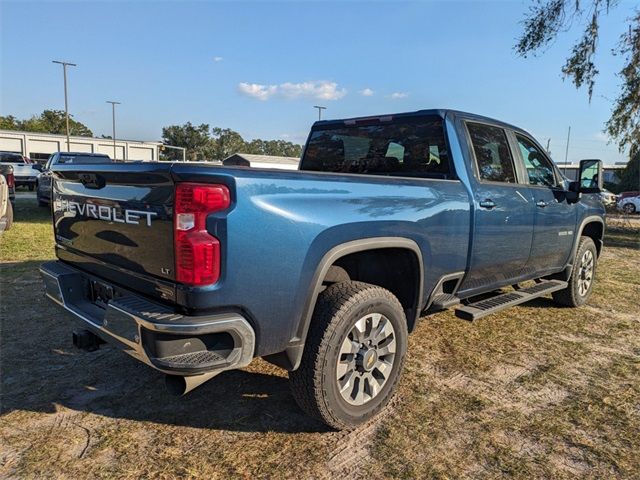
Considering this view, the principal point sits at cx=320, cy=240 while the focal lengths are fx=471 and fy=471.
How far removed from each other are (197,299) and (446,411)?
73.9 inches

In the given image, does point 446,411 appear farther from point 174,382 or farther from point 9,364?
point 9,364

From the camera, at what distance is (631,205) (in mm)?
27000

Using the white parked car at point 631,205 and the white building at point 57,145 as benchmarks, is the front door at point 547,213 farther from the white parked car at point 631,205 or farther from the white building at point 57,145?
the white building at point 57,145

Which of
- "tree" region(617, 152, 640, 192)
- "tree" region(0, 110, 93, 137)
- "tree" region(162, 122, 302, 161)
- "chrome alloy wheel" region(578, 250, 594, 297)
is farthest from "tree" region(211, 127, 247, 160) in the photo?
"chrome alloy wheel" region(578, 250, 594, 297)

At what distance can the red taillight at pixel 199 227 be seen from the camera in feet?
7.00

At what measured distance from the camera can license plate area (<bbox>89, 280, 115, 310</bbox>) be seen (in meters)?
2.79

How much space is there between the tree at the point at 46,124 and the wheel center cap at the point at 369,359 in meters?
85.2

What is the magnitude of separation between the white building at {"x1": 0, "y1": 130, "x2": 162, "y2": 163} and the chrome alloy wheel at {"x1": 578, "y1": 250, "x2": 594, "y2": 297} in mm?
53435

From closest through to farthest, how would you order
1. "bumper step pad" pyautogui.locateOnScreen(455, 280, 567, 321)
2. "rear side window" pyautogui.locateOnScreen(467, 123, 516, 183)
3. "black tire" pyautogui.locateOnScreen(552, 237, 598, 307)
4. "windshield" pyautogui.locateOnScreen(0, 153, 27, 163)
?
"bumper step pad" pyautogui.locateOnScreen(455, 280, 567, 321), "rear side window" pyautogui.locateOnScreen(467, 123, 516, 183), "black tire" pyautogui.locateOnScreen(552, 237, 598, 307), "windshield" pyautogui.locateOnScreen(0, 153, 27, 163)

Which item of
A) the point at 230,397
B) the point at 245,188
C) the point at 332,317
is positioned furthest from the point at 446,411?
the point at 245,188

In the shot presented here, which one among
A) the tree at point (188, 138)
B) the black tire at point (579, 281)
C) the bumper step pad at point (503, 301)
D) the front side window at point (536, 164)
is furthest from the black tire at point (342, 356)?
the tree at point (188, 138)

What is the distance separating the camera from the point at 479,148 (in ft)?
12.9

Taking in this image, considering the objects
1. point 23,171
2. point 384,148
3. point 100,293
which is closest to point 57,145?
point 23,171

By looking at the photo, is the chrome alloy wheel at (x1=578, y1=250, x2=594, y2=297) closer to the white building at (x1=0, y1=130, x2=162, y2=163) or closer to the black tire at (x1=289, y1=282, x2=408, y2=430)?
the black tire at (x1=289, y1=282, x2=408, y2=430)
